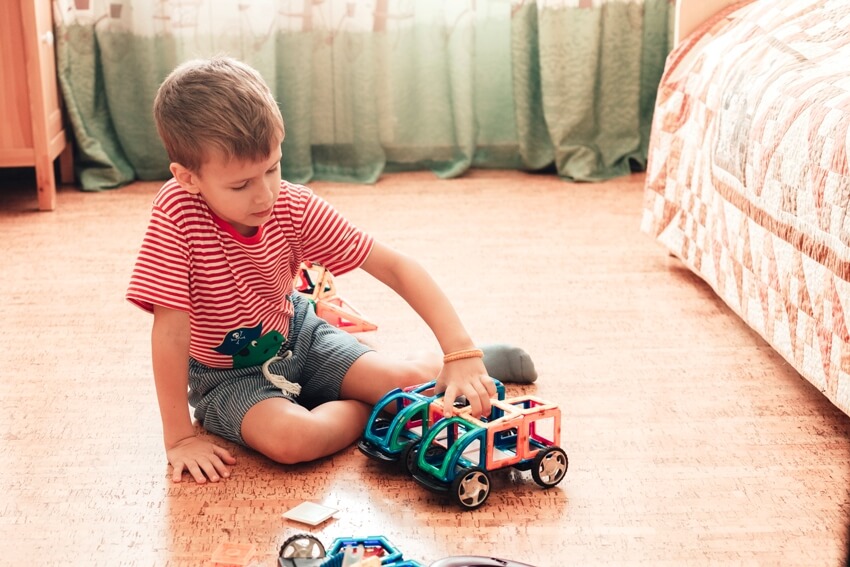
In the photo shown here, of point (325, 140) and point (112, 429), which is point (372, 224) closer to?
point (325, 140)

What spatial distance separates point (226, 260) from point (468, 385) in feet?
1.10

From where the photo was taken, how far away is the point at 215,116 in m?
1.12

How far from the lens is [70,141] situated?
255 centimetres

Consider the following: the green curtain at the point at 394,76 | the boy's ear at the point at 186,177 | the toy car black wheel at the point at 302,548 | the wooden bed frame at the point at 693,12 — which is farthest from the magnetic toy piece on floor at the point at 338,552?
the green curtain at the point at 394,76

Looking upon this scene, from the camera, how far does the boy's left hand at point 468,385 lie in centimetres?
116

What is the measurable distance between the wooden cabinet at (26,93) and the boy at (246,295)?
3.81 ft

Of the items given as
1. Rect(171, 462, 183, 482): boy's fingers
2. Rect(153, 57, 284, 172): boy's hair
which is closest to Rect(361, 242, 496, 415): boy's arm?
Rect(153, 57, 284, 172): boy's hair

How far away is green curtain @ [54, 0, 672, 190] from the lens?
248cm

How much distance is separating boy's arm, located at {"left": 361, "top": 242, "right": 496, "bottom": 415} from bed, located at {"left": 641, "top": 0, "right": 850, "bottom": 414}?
46cm

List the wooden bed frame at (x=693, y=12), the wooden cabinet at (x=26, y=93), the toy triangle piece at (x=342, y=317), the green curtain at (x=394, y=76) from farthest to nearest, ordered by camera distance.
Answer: the green curtain at (x=394, y=76), the wooden cabinet at (x=26, y=93), the wooden bed frame at (x=693, y=12), the toy triangle piece at (x=342, y=317)

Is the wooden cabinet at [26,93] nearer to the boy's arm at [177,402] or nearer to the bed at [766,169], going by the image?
the boy's arm at [177,402]

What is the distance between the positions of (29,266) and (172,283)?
0.89 meters

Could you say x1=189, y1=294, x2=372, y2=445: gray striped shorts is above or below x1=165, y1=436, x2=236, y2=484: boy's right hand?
above

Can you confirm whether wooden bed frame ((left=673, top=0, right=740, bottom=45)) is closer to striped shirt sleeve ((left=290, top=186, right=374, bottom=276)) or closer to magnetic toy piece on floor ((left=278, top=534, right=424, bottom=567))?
striped shirt sleeve ((left=290, top=186, right=374, bottom=276))
